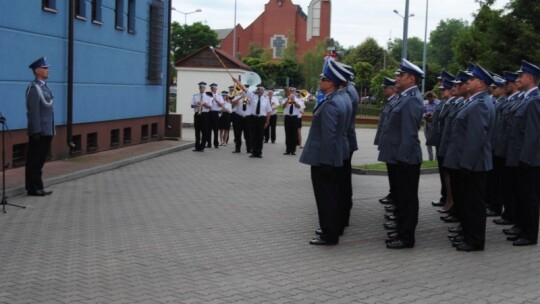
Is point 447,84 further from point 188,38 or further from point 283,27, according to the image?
point 283,27

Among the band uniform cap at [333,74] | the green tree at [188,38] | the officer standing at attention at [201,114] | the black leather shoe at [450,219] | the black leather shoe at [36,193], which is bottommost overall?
the black leather shoe at [36,193]

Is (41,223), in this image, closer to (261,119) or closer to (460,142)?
(460,142)

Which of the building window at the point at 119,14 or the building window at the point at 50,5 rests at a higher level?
the building window at the point at 119,14

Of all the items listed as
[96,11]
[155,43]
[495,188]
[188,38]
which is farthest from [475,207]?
[188,38]

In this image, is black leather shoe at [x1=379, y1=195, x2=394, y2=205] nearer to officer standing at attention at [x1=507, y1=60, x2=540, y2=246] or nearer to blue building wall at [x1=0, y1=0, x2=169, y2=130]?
officer standing at attention at [x1=507, y1=60, x2=540, y2=246]

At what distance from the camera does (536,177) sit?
902cm

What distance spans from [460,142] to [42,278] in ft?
15.8

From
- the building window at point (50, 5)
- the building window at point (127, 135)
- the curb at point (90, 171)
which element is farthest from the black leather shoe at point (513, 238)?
the building window at point (127, 135)

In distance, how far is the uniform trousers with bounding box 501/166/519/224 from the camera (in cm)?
959

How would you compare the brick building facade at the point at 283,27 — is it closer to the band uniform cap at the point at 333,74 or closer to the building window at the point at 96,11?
the building window at the point at 96,11

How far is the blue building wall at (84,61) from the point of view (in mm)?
13969

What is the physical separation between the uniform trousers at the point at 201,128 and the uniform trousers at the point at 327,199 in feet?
44.5

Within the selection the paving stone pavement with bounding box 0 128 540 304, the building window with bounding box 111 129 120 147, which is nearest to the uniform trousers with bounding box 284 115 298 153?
the building window with bounding box 111 129 120 147

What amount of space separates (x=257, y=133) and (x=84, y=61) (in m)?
5.61
